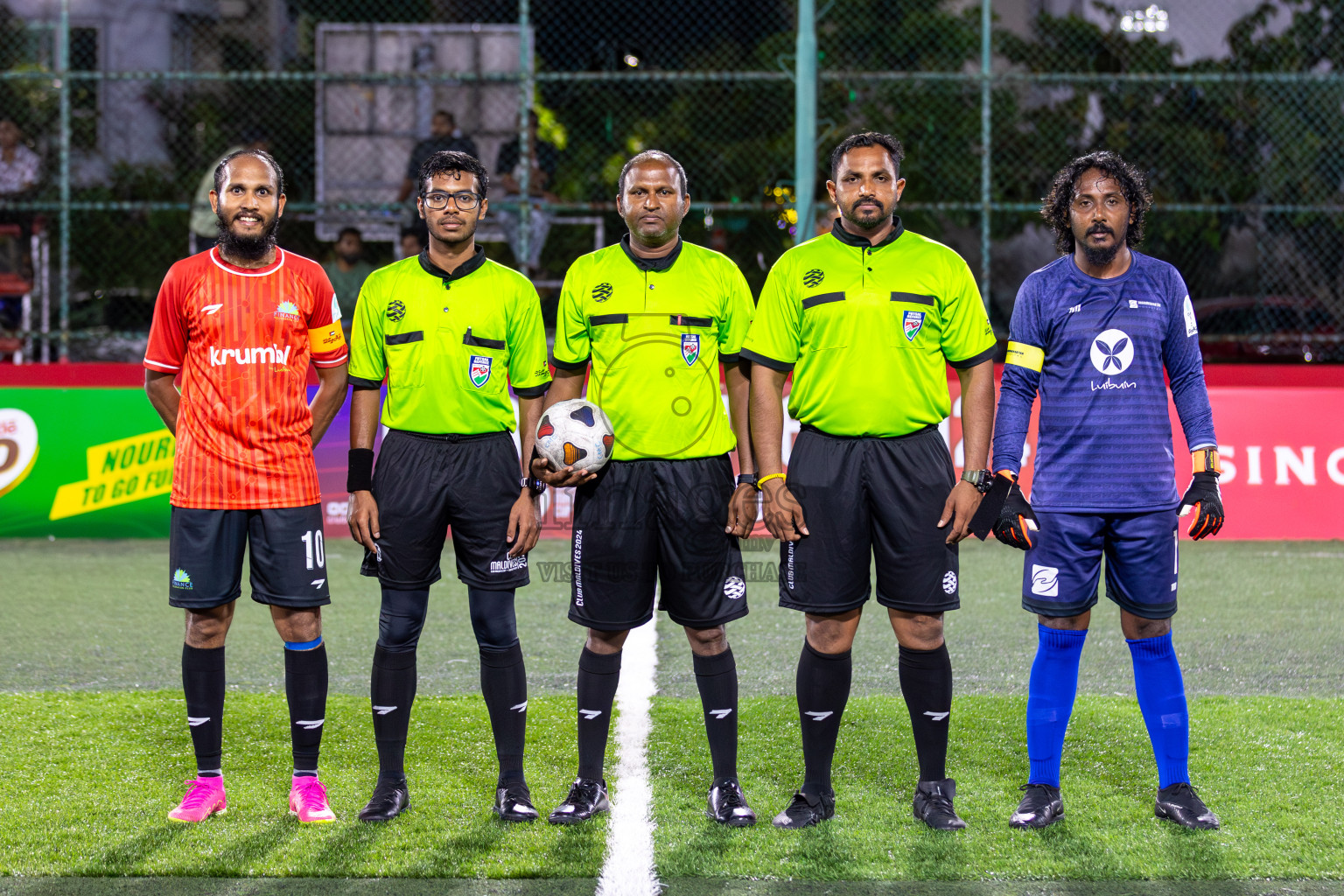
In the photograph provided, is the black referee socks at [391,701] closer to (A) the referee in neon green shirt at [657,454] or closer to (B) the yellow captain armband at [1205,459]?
(A) the referee in neon green shirt at [657,454]

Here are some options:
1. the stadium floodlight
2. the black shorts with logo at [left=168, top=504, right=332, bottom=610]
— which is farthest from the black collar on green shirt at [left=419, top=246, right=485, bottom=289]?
the stadium floodlight

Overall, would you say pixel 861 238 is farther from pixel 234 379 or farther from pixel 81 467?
pixel 81 467

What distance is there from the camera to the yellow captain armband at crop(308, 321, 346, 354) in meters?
4.51

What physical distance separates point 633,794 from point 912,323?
180 centimetres

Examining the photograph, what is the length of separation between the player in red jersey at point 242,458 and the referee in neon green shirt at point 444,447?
20cm

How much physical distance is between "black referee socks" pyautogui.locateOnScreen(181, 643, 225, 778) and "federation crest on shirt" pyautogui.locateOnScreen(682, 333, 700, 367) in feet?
5.80

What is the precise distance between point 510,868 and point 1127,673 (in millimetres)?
3431

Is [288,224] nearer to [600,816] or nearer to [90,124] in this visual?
[90,124]

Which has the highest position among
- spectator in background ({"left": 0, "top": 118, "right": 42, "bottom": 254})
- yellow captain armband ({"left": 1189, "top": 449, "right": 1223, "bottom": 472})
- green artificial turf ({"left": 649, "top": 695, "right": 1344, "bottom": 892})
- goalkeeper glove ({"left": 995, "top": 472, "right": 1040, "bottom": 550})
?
spectator in background ({"left": 0, "top": 118, "right": 42, "bottom": 254})

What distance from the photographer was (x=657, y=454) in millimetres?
4254

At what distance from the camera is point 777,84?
1550cm

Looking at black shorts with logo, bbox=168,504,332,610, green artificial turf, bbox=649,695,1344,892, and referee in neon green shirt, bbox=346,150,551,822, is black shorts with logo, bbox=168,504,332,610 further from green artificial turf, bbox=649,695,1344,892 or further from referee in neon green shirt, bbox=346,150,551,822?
green artificial turf, bbox=649,695,1344,892

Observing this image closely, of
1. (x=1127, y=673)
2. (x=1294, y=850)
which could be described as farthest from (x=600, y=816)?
(x=1127, y=673)

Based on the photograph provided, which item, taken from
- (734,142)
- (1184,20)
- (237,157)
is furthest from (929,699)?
(1184,20)
